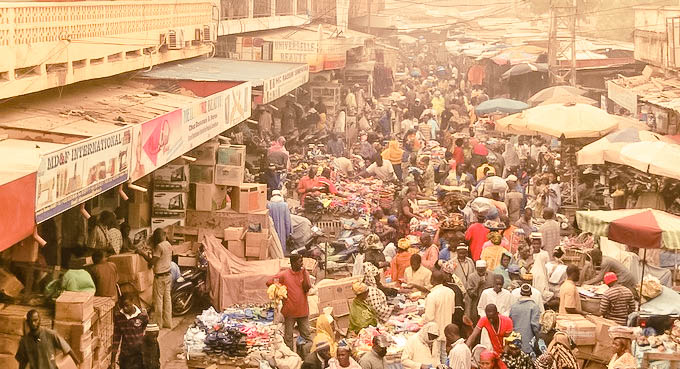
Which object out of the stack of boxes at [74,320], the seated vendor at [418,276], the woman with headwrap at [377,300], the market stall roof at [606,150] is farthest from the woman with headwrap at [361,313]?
the market stall roof at [606,150]

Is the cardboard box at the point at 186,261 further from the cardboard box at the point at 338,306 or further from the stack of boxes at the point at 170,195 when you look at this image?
the cardboard box at the point at 338,306

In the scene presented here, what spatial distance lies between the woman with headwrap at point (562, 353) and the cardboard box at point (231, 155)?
27.1 ft

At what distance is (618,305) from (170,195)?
286 inches

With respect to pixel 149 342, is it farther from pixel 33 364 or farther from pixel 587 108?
pixel 587 108

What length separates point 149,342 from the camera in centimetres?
1346

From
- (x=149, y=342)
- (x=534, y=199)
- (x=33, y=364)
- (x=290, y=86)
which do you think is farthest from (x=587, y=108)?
(x=33, y=364)

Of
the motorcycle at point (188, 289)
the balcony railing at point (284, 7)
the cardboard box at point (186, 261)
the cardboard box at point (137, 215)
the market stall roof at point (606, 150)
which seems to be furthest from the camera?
the balcony railing at point (284, 7)

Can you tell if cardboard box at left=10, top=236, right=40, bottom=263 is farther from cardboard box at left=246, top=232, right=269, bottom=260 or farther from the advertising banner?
cardboard box at left=246, top=232, right=269, bottom=260

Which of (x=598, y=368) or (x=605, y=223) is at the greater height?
(x=605, y=223)

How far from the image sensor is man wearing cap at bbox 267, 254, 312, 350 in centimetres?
1439

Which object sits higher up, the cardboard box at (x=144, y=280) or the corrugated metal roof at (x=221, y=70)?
the corrugated metal roof at (x=221, y=70)

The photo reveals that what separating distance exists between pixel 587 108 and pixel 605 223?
413 inches

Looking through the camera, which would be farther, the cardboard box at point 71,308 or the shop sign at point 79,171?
the cardboard box at point 71,308

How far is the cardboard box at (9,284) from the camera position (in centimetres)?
1297
